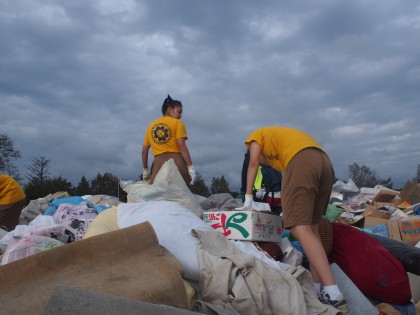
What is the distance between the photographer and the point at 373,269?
9.66 ft

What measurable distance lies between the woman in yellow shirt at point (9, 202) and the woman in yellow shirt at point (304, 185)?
10.0 feet

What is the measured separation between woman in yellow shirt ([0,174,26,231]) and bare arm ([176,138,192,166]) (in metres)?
1.94

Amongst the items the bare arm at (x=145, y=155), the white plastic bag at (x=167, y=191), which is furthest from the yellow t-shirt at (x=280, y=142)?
the bare arm at (x=145, y=155)

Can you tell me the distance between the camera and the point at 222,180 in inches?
690

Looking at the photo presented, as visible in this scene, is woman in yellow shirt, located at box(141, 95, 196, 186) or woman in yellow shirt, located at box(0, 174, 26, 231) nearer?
woman in yellow shirt, located at box(0, 174, 26, 231)

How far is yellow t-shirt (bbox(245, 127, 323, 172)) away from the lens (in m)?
2.88

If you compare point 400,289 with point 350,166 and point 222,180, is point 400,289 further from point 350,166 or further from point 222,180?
point 350,166

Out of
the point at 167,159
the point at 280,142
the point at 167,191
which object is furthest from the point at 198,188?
the point at 280,142

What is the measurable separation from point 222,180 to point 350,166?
593cm

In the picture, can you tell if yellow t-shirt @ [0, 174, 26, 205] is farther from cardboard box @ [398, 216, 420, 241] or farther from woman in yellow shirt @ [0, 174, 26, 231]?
cardboard box @ [398, 216, 420, 241]

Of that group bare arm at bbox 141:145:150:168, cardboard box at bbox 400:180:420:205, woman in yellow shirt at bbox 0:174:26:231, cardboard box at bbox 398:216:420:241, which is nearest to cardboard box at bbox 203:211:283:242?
cardboard box at bbox 398:216:420:241

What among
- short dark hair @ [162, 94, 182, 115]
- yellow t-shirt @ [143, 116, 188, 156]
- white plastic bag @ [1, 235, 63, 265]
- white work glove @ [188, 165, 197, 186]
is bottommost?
white plastic bag @ [1, 235, 63, 265]

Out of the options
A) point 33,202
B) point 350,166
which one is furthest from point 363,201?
point 350,166

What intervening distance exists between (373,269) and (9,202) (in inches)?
151
